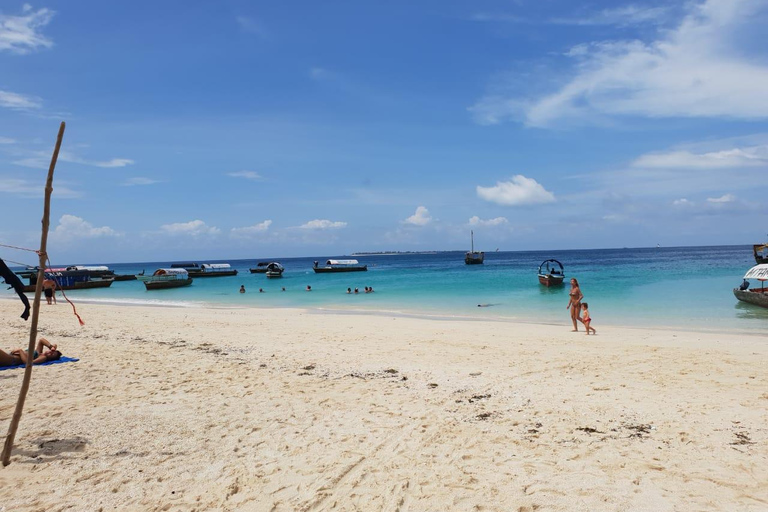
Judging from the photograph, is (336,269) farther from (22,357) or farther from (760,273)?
(22,357)

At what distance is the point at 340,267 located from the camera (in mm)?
81812

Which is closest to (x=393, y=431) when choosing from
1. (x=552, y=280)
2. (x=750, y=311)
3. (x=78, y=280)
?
→ (x=750, y=311)

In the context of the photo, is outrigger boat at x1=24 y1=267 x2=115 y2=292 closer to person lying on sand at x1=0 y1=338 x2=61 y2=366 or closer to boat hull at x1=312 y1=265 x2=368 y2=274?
boat hull at x1=312 y1=265 x2=368 y2=274

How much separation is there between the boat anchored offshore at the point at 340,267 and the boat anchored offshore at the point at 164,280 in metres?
29.2

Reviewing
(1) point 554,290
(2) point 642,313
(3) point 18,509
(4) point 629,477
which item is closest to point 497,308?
(2) point 642,313

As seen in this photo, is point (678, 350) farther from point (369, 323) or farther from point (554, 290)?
point (554, 290)

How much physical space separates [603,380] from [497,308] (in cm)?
1663

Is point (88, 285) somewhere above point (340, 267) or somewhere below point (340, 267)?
below

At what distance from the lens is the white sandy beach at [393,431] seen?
169 inches

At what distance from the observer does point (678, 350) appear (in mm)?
11258

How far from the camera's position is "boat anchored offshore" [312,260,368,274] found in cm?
7962

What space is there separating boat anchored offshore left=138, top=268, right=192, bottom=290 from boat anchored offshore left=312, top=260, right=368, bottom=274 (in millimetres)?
29202

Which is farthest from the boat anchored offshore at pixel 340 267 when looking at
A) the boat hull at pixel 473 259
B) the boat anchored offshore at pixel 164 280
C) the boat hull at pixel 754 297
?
the boat hull at pixel 754 297

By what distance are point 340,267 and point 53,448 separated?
76.7 m
